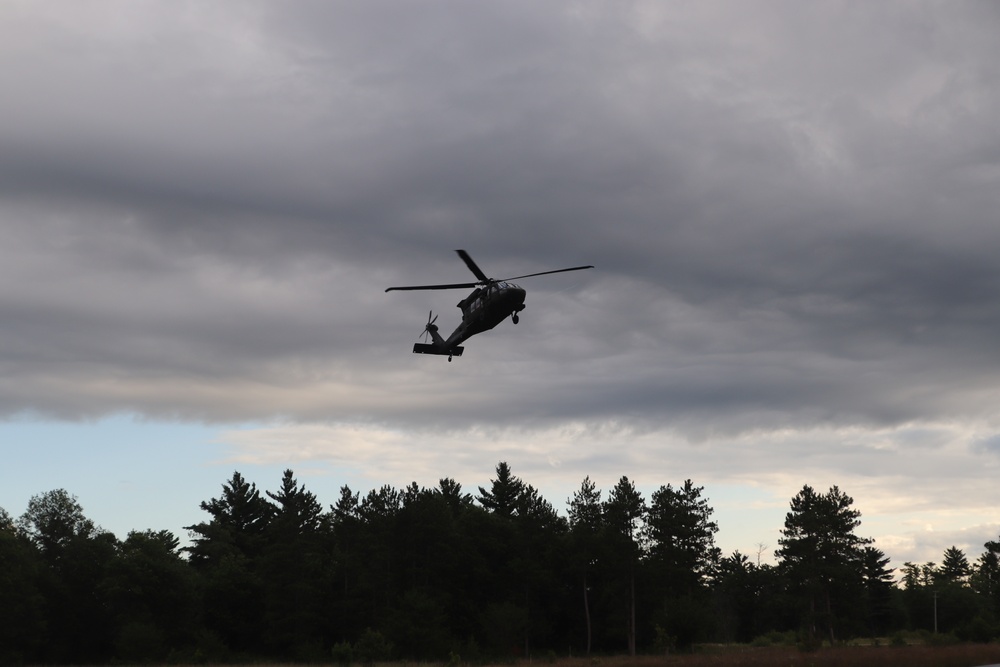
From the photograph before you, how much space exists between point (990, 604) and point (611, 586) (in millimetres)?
76948

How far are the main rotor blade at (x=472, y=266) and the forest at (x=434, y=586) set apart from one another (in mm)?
40820

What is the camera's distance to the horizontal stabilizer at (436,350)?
52844 millimetres

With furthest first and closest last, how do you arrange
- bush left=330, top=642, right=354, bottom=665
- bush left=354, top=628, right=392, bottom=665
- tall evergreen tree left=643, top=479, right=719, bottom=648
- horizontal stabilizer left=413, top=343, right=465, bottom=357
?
tall evergreen tree left=643, top=479, right=719, bottom=648, bush left=330, top=642, right=354, bottom=665, bush left=354, top=628, right=392, bottom=665, horizontal stabilizer left=413, top=343, right=465, bottom=357

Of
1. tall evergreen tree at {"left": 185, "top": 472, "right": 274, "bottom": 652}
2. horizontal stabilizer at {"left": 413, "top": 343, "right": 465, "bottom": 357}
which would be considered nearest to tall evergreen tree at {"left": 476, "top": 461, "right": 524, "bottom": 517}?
tall evergreen tree at {"left": 185, "top": 472, "right": 274, "bottom": 652}

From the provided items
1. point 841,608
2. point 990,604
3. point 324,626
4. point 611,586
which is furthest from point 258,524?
point 990,604

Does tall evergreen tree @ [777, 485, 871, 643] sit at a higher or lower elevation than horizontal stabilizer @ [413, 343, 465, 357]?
lower

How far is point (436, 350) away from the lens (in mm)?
53438

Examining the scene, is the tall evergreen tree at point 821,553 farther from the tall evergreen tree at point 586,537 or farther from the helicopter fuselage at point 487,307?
the helicopter fuselage at point 487,307

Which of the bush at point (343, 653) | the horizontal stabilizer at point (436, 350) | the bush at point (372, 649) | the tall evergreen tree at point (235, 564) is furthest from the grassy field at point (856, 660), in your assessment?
the tall evergreen tree at point (235, 564)

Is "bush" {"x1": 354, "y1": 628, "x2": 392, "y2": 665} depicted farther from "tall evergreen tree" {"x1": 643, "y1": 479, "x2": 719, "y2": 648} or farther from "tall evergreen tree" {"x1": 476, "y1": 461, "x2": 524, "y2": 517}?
"tall evergreen tree" {"x1": 476, "y1": 461, "x2": 524, "y2": 517}

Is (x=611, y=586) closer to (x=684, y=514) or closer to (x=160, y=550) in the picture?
(x=684, y=514)

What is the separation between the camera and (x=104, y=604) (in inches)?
3812

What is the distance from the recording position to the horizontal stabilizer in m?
52.8

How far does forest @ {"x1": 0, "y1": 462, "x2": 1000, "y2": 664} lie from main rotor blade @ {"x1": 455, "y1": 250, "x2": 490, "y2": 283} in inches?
1607
